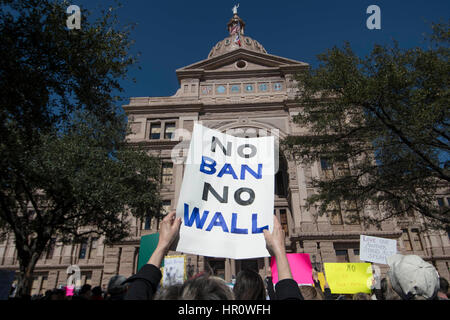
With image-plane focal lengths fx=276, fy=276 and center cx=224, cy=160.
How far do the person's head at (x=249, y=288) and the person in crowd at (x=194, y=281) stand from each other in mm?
167

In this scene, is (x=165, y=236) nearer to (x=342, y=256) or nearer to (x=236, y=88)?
(x=342, y=256)

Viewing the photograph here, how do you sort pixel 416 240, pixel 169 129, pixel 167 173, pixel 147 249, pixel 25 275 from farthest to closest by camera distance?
pixel 416 240 → pixel 169 129 → pixel 167 173 → pixel 25 275 → pixel 147 249

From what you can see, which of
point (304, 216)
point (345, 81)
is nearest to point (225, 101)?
point (304, 216)

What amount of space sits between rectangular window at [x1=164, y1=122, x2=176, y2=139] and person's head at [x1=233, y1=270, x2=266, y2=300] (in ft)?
89.7

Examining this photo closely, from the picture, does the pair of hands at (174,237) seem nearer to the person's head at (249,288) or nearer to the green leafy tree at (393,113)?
the person's head at (249,288)

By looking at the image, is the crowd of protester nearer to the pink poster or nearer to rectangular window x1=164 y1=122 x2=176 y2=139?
the pink poster

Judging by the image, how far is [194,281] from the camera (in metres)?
1.40

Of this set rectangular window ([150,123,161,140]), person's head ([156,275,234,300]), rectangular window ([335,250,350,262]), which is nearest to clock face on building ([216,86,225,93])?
rectangular window ([150,123,161,140])

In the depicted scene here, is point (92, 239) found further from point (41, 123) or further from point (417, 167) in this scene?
point (417, 167)

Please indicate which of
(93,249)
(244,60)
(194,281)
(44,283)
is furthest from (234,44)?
(194,281)

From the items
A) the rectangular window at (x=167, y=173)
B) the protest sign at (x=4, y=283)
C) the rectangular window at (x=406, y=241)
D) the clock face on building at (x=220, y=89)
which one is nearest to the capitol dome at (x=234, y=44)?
the clock face on building at (x=220, y=89)

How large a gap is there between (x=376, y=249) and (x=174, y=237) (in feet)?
29.9

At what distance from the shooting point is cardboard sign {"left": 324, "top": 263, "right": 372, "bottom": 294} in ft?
31.6
